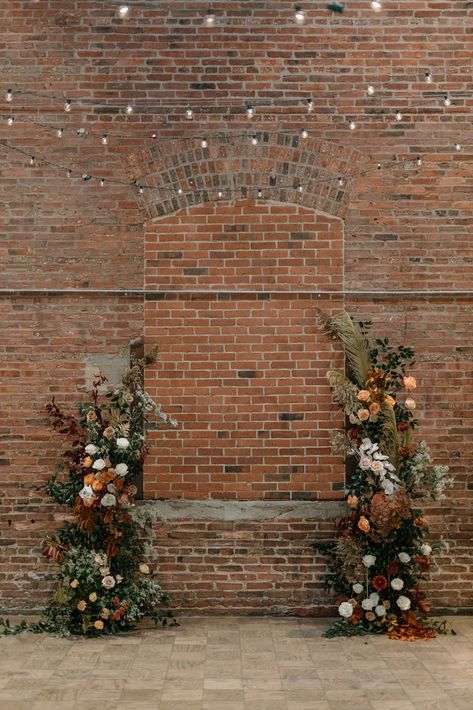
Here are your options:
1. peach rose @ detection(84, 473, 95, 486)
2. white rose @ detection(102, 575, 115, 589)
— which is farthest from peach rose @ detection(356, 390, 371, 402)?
white rose @ detection(102, 575, 115, 589)

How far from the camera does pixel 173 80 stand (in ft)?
20.3

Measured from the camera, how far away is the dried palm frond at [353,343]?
19.2 ft

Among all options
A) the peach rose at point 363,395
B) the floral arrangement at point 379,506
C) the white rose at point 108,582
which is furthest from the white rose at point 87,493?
the peach rose at point 363,395

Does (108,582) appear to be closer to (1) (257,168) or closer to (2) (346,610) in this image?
(2) (346,610)

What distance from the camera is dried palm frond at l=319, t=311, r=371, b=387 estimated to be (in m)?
5.85

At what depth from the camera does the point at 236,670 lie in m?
4.86

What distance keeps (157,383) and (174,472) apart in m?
0.71

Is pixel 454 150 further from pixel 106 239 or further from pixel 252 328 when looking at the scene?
pixel 106 239

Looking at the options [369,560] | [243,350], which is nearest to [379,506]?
[369,560]

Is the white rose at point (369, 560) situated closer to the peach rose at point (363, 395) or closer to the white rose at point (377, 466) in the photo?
the white rose at point (377, 466)

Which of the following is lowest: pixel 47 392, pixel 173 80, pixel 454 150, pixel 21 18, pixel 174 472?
pixel 174 472

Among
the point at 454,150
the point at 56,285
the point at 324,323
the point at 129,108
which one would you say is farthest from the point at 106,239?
the point at 454,150

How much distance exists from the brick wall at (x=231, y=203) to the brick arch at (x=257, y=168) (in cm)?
1

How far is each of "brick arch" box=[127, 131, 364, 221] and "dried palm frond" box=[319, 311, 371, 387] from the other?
0.89 meters
